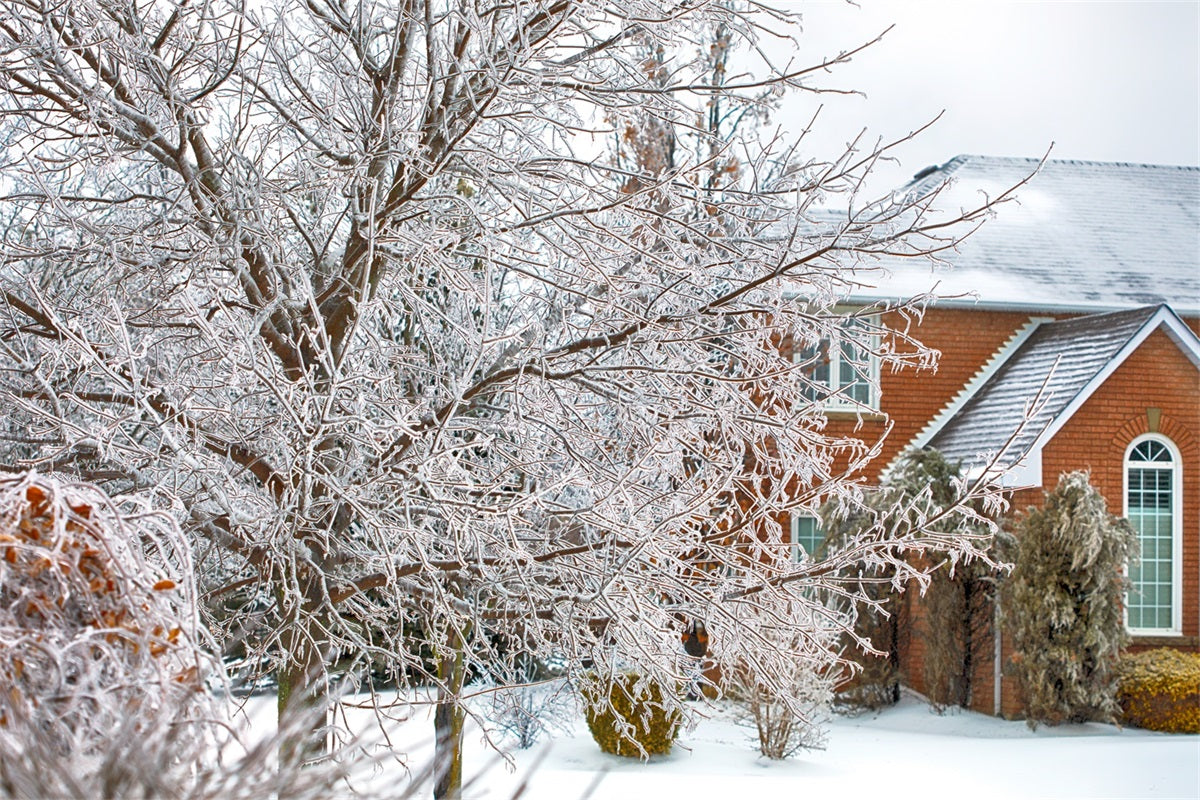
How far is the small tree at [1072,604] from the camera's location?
42.8 ft

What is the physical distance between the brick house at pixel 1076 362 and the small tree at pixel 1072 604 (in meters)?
0.69

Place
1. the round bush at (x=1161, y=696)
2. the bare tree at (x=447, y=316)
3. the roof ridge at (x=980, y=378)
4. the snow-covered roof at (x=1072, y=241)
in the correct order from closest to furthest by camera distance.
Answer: the bare tree at (x=447, y=316), the round bush at (x=1161, y=696), the roof ridge at (x=980, y=378), the snow-covered roof at (x=1072, y=241)

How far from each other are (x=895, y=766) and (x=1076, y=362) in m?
6.13

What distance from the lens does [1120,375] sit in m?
14.8

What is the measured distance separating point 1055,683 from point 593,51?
1026 cm

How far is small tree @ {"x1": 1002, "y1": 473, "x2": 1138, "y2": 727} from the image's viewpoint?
13047 mm

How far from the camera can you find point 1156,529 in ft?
49.7

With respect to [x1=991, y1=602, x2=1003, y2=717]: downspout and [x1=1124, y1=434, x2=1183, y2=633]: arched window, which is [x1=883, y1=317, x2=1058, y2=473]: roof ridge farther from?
[x1=991, y1=602, x2=1003, y2=717]: downspout

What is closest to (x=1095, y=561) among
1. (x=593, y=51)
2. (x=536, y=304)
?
(x=536, y=304)

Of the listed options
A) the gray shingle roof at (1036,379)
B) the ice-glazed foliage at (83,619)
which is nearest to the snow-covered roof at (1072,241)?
the gray shingle roof at (1036,379)

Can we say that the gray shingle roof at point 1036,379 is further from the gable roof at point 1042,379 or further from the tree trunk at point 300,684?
the tree trunk at point 300,684

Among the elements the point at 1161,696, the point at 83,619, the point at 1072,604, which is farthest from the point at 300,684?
the point at 1161,696

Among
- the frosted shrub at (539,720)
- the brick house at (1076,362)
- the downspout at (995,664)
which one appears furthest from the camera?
the brick house at (1076,362)

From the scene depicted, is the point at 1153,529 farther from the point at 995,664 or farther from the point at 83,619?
the point at 83,619
